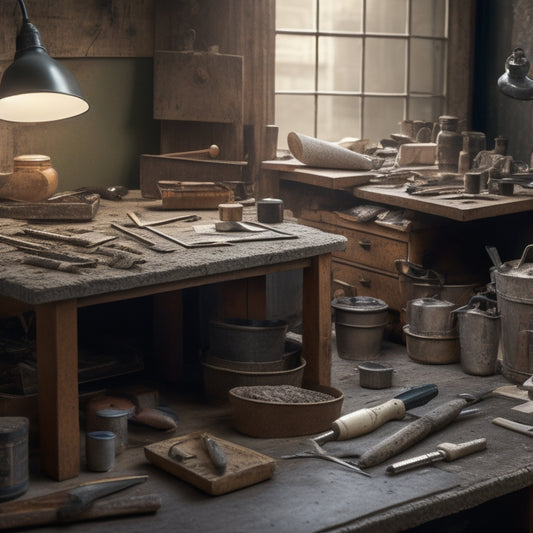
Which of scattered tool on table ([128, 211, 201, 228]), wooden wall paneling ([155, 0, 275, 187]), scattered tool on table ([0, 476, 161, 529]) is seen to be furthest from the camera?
wooden wall paneling ([155, 0, 275, 187])

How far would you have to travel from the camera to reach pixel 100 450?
397 centimetres

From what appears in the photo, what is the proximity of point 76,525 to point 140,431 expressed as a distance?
99 centimetres

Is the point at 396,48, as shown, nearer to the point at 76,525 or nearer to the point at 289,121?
the point at 289,121

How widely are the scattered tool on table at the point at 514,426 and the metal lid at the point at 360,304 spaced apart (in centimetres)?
115

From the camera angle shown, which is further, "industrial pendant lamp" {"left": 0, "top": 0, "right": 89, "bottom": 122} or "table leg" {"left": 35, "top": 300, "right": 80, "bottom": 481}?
"industrial pendant lamp" {"left": 0, "top": 0, "right": 89, "bottom": 122}

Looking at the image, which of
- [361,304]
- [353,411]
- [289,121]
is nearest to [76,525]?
[353,411]

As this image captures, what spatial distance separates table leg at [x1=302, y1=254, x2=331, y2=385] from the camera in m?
4.73

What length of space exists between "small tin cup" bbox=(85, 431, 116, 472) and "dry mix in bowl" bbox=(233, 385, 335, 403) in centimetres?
69

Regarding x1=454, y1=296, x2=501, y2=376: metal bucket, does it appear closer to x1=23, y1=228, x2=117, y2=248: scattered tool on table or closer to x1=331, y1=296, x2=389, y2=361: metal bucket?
x1=331, y1=296, x2=389, y2=361: metal bucket

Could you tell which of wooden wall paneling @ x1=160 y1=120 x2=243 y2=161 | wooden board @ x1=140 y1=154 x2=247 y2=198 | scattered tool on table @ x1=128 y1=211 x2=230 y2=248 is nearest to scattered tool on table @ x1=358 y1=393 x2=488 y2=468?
scattered tool on table @ x1=128 y1=211 x2=230 y2=248

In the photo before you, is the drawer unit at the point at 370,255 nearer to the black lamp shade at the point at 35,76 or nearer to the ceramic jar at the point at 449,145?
the ceramic jar at the point at 449,145

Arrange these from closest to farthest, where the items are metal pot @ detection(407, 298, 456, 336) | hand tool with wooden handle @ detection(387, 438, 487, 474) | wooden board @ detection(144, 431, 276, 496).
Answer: wooden board @ detection(144, 431, 276, 496) < hand tool with wooden handle @ detection(387, 438, 487, 474) < metal pot @ detection(407, 298, 456, 336)

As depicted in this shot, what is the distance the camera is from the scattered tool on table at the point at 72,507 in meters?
3.53

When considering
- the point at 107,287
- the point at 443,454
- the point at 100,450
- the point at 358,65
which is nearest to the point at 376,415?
the point at 443,454
